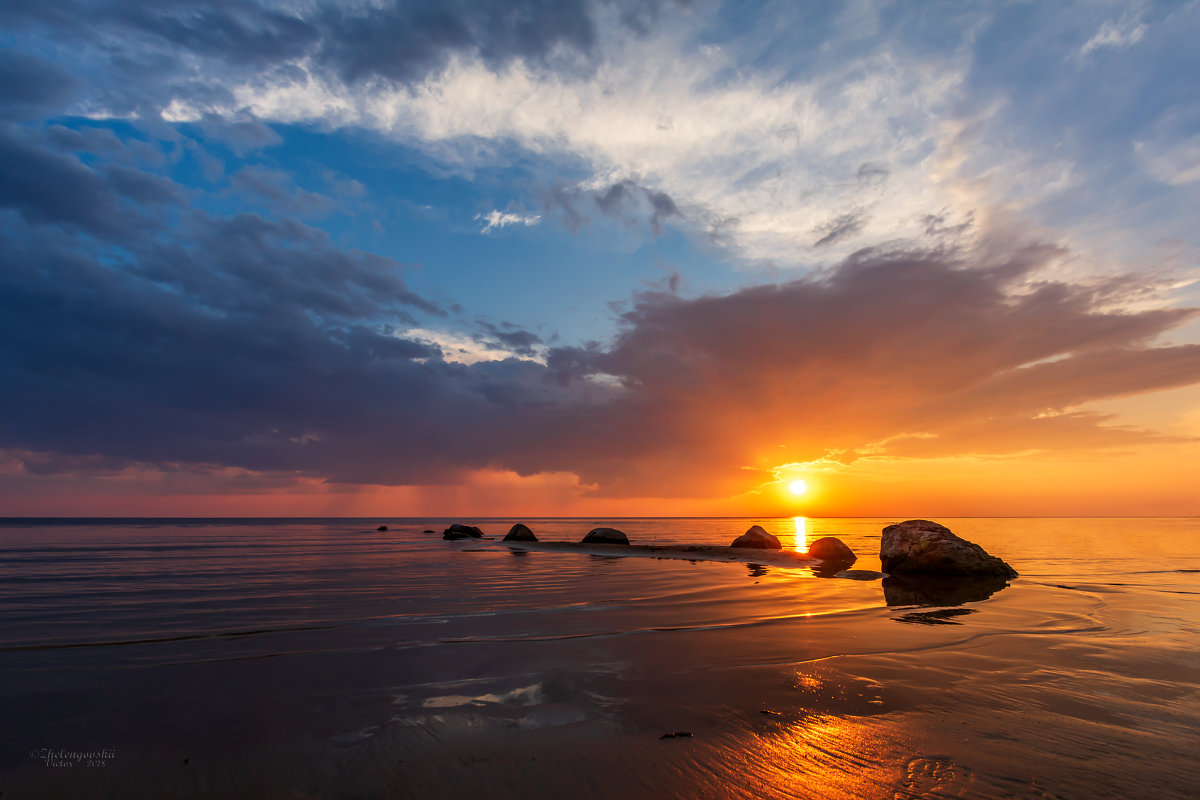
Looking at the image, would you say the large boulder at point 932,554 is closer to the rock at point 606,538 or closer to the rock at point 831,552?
the rock at point 831,552

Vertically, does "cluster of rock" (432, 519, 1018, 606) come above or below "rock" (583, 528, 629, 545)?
above

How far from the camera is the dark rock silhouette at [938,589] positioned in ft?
41.3

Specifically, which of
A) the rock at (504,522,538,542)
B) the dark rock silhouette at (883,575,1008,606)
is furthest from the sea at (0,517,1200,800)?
the rock at (504,522,538,542)

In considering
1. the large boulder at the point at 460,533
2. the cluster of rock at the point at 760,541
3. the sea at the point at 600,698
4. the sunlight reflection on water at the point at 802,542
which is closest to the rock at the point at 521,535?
the cluster of rock at the point at 760,541

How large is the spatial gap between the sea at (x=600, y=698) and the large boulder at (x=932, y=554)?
A: 5275 millimetres

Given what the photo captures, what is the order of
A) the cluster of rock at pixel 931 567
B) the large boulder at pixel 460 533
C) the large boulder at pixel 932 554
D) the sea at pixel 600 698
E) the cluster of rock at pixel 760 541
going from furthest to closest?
1. the large boulder at pixel 460 533
2. the cluster of rock at pixel 760 541
3. the large boulder at pixel 932 554
4. the cluster of rock at pixel 931 567
5. the sea at pixel 600 698

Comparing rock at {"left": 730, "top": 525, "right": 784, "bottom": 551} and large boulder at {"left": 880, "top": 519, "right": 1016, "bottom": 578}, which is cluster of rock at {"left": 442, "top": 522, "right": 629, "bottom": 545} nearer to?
rock at {"left": 730, "top": 525, "right": 784, "bottom": 551}

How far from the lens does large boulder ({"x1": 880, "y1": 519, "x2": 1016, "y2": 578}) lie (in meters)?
17.5

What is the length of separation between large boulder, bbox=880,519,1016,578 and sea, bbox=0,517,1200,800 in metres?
5.27

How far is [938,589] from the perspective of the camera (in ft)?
48.9

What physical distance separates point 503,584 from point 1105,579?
62.8ft

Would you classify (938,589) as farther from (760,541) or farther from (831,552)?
(760,541)

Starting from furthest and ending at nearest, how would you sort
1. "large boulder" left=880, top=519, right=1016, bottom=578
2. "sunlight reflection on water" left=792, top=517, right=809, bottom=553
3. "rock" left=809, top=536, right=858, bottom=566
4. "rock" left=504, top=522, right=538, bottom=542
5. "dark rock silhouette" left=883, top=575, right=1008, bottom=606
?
"rock" left=504, top=522, right=538, bottom=542, "sunlight reflection on water" left=792, top=517, right=809, bottom=553, "rock" left=809, top=536, right=858, bottom=566, "large boulder" left=880, top=519, right=1016, bottom=578, "dark rock silhouette" left=883, top=575, right=1008, bottom=606

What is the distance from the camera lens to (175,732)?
4.63m
